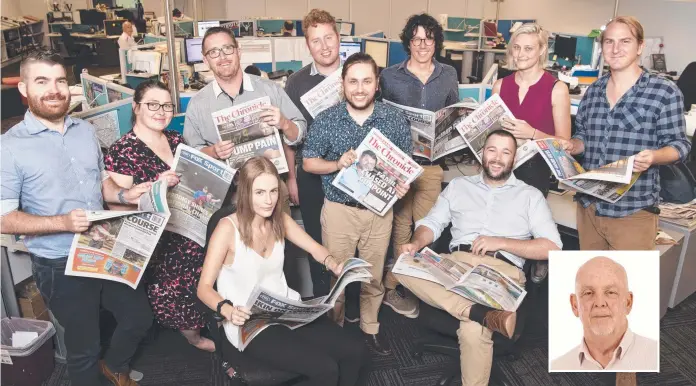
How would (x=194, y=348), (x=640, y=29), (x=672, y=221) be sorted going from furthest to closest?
(x=672, y=221) < (x=194, y=348) < (x=640, y=29)

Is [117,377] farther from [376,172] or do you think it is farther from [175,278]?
[376,172]

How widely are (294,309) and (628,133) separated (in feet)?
5.00

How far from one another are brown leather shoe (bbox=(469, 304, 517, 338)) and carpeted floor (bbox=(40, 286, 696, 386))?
20.1 inches

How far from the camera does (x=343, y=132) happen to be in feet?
7.84

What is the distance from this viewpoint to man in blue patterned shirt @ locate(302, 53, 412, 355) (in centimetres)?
231

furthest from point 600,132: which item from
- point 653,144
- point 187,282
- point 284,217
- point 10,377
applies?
point 10,377

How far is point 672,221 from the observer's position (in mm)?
3025

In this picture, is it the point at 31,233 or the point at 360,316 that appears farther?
the point at 360,316

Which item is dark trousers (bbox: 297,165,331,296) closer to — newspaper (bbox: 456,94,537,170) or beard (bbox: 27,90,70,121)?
newspaper (bbox: 456,94,537,170)

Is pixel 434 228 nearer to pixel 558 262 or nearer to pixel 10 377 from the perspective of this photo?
pixel 558 262

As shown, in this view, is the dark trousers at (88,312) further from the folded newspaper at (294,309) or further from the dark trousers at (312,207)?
the dark trousers at (312,207)

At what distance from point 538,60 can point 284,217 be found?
4.50 ft

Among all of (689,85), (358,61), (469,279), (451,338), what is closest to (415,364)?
(451,338)

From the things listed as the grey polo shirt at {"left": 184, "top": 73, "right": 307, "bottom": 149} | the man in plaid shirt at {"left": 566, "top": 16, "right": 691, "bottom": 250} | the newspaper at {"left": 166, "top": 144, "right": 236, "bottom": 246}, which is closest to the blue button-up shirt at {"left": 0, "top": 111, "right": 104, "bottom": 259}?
the newspaper at {"left": 166, "top": 144, "right": 236, "bottom": 246}
